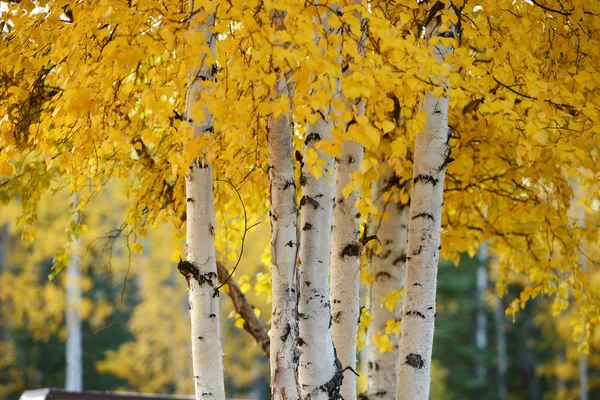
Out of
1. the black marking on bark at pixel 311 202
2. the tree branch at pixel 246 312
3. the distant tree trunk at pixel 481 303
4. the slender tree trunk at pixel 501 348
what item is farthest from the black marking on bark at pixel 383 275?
the slender tree trunk at pixel 501 348

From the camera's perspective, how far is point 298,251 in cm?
290

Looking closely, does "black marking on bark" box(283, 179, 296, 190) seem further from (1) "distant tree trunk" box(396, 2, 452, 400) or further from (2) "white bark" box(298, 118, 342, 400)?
(1) "distant tree trunk" box(396, 2, 452, 400)

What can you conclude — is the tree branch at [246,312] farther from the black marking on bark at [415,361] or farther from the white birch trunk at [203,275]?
the white birch trunk at [203,275]

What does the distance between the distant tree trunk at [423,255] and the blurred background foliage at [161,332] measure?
9.99 metres

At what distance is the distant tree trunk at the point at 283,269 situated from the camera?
2850 millimetres

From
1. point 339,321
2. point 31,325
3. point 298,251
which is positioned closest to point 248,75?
point 298,251

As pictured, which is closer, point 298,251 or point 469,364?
point 298,251

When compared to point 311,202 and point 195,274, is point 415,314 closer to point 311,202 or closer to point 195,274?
point 311,202

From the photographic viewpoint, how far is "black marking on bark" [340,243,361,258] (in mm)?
3270

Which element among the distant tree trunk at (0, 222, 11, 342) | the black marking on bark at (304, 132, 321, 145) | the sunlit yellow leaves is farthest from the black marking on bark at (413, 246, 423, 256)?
the distant tree trunk at (0, 222, 11, 342)

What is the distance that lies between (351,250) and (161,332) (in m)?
12.2

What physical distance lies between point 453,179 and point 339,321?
1.74m

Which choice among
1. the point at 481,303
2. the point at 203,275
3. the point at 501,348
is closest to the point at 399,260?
the point at 203,275

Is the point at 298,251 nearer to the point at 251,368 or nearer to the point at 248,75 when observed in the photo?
the point at 248,75
